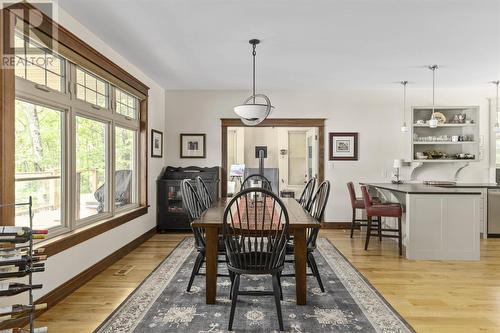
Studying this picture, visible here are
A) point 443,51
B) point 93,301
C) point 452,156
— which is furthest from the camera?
point 452,156

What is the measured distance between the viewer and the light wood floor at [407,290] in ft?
8.81

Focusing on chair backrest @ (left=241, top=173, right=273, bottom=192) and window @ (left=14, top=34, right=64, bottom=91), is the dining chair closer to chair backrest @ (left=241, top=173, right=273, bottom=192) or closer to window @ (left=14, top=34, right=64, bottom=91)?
chair backrest @ (left=241, top=173, right=273, bottom=192)

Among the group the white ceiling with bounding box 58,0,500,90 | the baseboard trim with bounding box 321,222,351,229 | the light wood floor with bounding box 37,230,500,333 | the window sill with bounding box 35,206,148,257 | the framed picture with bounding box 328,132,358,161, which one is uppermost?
the white ceiling with bounding box 58,0,500,90

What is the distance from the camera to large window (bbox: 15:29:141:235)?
2.76 m

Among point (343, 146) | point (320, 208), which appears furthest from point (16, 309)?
point (343, 146)

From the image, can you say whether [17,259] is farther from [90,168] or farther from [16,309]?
[90,168]

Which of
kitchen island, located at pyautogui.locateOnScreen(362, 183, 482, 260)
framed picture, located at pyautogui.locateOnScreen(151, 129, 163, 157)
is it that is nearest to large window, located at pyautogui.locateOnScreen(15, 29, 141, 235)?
framed picture, located at pyautogui.locateOnScreen(151, 129, 163, 157)

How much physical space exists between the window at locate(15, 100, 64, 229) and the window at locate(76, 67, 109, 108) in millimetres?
456

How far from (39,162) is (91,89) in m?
1.18

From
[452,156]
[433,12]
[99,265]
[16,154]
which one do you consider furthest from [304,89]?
[16,154]

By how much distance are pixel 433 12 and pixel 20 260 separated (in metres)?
3.65

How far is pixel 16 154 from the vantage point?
8.82 ft

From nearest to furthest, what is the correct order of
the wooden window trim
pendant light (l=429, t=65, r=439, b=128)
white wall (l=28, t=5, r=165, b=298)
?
the wooden window trim → white wall (l=28, t=5, r=165, b=298) → pendant light (l=429, t=65, r=439, b=128)

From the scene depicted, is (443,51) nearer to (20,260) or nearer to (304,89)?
(304,89)
